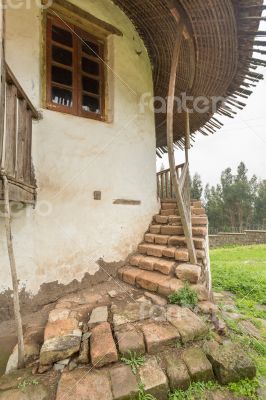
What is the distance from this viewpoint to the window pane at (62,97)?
3.43m

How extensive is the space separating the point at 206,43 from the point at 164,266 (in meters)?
3.02

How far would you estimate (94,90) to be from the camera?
379 cm

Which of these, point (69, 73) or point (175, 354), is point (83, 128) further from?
point (175, 354)

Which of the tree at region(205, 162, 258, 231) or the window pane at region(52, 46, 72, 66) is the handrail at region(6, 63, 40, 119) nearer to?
the window pane at region(52, 46, 72, 66)

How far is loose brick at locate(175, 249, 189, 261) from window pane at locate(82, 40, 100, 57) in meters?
3.24

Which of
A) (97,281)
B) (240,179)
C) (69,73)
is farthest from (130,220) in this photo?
(240,179)

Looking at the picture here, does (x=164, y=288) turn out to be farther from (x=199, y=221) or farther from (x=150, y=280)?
(x=199, y=221)

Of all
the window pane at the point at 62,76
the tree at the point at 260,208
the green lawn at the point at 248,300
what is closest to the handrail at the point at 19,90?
the window pane at the point at 62,76

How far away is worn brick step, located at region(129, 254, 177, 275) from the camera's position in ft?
9.98

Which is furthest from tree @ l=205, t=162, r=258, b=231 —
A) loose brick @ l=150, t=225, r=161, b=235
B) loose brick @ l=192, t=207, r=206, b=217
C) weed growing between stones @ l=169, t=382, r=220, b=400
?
weed growing between stones @ l=169, t=382, r=220, b=400

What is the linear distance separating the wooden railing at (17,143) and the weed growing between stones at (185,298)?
6.26ft

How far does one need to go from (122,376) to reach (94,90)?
144 inches

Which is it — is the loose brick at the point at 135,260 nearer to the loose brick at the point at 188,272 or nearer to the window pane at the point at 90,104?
the loose brick at the point at 188,272

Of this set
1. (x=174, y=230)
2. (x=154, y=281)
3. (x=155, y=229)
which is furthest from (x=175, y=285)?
(x=155, y=229)
